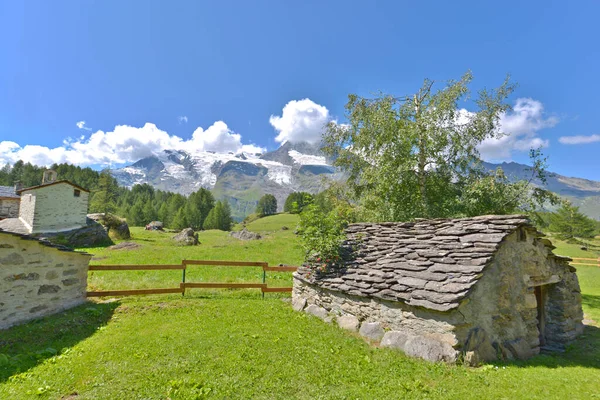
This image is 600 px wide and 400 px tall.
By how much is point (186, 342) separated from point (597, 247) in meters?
57.1

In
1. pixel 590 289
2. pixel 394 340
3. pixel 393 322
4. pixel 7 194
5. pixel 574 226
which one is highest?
pixel 7 194

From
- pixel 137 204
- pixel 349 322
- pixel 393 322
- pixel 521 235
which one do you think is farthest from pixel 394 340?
pixel 137 204

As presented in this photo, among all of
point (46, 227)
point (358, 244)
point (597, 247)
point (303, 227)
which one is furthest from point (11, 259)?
point (597, 247)

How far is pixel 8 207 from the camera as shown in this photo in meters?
36.1

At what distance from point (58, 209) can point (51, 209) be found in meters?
0.52

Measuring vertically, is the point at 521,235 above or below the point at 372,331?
above

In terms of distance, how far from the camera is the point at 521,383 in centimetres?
556

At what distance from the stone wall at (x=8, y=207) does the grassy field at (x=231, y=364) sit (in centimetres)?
4047

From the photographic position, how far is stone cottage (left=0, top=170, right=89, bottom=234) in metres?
25.3

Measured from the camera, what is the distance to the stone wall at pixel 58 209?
1001 inches

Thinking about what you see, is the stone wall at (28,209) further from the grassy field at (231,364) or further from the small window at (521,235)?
the small window at (521,235)

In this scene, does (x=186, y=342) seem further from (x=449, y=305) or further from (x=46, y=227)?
(x=46, y=227)

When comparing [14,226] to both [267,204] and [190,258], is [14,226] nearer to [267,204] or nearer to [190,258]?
[190,258]

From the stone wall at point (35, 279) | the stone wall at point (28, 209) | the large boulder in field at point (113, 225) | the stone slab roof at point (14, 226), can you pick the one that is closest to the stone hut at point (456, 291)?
the stone wall at point (35, 279)
